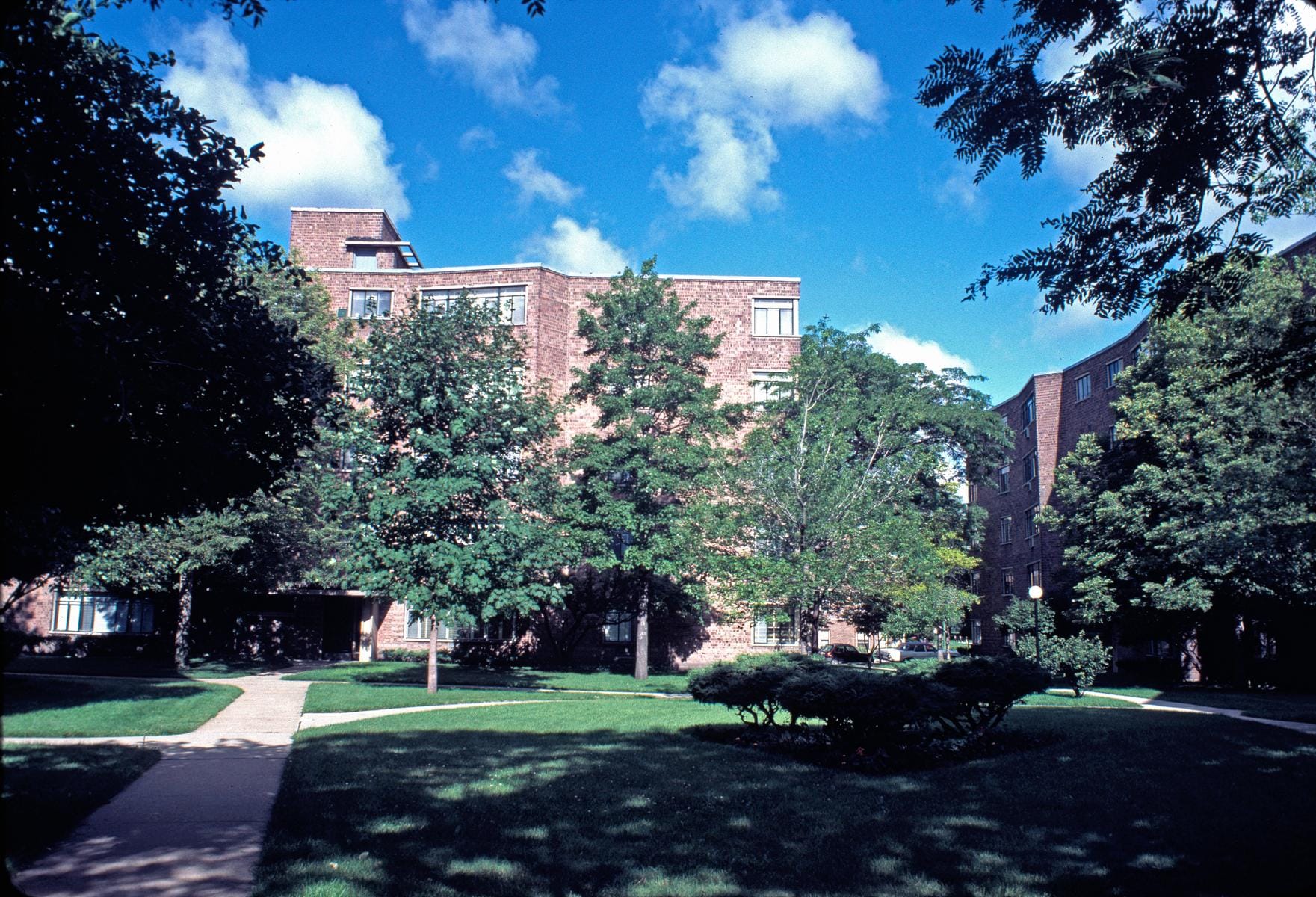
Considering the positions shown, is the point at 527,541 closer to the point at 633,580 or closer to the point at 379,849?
the point at 633,580

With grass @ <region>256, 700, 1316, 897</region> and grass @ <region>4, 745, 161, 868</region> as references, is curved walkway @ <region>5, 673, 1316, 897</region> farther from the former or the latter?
grass @ <region>256, 700, 1316, 897</region>

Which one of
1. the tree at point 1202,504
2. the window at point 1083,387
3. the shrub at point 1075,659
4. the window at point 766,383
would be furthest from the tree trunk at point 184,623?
the window at point 1083,387

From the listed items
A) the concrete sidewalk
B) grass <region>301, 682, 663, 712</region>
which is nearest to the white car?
grass <region>301, 682, 663, 712</region>

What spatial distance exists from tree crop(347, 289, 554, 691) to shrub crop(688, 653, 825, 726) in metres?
8.17

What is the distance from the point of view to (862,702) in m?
9.91

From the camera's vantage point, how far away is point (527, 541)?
20109mm

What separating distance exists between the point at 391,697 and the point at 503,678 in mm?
7158

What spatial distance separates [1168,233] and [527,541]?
1567 cm

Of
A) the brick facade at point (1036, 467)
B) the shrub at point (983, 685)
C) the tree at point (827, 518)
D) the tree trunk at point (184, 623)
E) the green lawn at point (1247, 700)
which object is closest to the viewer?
A: the shrub at point (983, 685)

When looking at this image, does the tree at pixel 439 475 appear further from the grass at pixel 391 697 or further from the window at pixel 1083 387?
the window at pixel 1083 387

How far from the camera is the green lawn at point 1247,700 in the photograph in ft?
57.6

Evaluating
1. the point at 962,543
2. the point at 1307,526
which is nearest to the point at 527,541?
the point at 1307,526

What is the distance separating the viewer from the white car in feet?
157

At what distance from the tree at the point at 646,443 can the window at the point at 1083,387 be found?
66.7 ft
